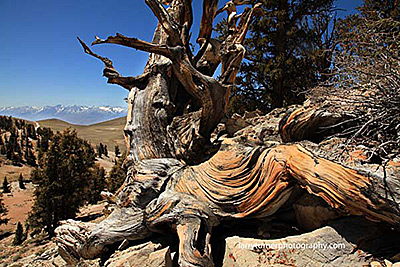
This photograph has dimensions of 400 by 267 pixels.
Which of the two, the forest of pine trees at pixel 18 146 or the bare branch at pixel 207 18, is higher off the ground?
the bare branch at pixel 207 18

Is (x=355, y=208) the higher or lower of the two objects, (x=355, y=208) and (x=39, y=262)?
the higher

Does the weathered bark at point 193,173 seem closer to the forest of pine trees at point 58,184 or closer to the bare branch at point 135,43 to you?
the bare branch at point 135,43

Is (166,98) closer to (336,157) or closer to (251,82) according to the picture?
(336,157)

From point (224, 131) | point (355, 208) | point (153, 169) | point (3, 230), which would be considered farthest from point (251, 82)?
point (3, 230)

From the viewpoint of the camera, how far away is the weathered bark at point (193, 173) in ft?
8.89

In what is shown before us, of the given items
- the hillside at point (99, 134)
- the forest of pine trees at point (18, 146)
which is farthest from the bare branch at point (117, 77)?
the hillside at point (99, 134)

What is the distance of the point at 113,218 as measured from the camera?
152 inches

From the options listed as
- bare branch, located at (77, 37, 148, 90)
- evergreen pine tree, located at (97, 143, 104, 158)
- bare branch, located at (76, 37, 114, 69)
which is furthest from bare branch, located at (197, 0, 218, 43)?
evergreen pine tree, located at (97, 143, 104, 158)

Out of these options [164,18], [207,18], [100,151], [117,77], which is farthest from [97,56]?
[100,151]

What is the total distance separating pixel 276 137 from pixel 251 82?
8464 millimetres

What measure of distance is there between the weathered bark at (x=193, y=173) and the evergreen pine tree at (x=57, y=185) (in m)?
9.83

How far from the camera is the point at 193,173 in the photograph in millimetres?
3852

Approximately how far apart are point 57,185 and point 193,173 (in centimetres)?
1170

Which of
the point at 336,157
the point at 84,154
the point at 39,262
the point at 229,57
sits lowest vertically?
the point at 39,262
